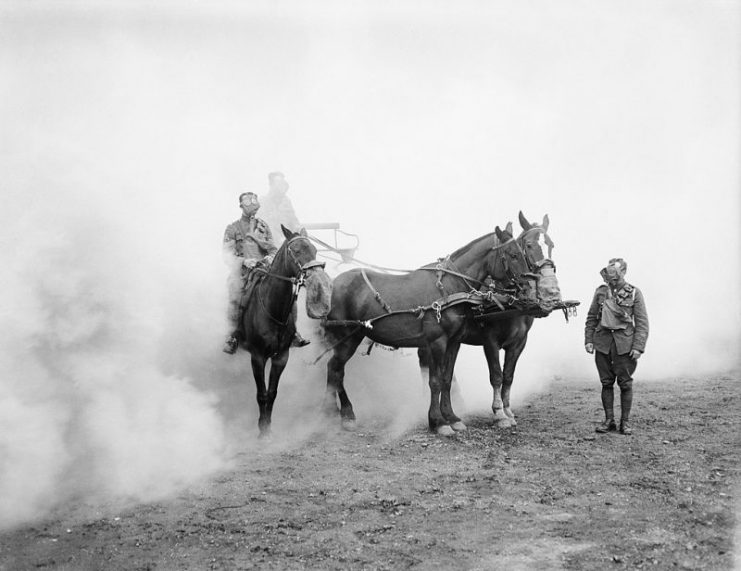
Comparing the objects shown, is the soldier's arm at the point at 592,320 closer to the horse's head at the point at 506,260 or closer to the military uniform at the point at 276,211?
the horse's head at the point at 506,260

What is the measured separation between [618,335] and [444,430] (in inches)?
106

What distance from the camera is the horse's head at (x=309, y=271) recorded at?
27.0ft

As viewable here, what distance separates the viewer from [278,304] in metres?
8.77

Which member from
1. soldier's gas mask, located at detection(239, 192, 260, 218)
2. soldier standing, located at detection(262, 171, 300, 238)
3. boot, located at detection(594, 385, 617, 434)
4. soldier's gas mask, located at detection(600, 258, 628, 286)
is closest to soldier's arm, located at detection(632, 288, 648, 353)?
soldier's gas mask, located at detection(600, 258, 628, 286)

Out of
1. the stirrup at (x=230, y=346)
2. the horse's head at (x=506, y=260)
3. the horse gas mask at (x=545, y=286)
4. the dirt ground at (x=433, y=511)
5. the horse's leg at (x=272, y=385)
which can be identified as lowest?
the dirt ground at (x=433, y=511)

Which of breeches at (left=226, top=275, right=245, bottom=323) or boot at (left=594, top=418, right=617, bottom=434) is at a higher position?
breeches at (left=226, top=275, right=245, bottom=323)

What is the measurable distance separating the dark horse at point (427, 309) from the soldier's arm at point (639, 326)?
1.57 m

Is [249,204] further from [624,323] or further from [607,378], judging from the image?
[607,378]

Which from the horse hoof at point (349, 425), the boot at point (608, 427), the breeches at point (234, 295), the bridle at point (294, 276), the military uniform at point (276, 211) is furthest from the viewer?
the military uniform at point (276, 211)

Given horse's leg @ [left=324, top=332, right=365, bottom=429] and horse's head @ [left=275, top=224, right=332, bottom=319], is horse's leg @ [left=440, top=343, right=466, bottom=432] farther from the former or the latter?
horse's head @ [left=275, top=224, right=332, bottom=319]

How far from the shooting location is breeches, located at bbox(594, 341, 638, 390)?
9.05 meters

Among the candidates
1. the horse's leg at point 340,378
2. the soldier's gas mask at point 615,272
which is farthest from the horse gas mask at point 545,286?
the horse's leg at point 340,378

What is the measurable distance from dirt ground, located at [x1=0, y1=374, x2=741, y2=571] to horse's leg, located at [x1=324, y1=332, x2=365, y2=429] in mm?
940

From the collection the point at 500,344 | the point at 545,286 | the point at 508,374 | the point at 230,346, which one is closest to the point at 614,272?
the point at 545,286
